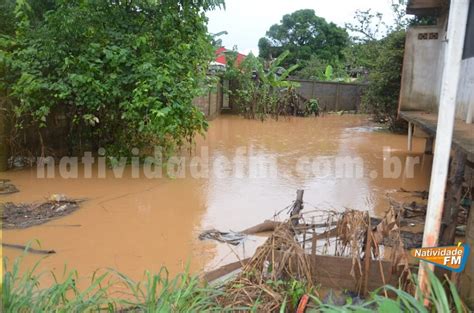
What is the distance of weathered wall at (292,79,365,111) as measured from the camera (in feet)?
60.8

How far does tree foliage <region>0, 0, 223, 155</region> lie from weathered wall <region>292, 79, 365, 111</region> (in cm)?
1190

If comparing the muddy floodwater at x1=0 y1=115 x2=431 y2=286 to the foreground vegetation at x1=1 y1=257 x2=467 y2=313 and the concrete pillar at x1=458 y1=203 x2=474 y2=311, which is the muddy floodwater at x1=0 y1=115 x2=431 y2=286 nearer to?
the foreground vegetation at x1=1 y1=257 x2=467 y2=313

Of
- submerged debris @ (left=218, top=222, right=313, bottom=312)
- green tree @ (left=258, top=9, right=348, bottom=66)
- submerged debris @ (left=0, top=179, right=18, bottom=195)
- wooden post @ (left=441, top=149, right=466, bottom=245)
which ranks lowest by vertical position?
submerged debris @ (left=0, top=179, right=18, bottom=195)

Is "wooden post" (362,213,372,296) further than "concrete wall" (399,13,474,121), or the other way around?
"concrete wall" (399,13,474,121)

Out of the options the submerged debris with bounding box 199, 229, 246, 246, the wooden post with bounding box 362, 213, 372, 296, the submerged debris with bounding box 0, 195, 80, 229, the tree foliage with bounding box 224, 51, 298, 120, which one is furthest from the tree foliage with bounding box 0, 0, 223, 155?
the tree foliage with bounding box 224, 51, 298, 120

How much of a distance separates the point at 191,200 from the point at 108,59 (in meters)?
2.52

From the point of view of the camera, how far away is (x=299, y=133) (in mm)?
12688

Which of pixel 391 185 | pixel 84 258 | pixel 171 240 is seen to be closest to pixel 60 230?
pixel 84 258

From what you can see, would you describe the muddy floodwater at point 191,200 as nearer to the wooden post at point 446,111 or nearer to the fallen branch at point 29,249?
the fallen branch at point 29,249

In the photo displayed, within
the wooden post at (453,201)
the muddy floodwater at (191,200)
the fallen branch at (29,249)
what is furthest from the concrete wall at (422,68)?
the fallen branch at (29,249)

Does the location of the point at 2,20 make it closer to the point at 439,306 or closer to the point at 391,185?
the point at 391,185

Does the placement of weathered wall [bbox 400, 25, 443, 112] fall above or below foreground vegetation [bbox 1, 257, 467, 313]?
above

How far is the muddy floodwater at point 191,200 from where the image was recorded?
4.07 m

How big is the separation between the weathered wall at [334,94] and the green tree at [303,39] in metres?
11.8
